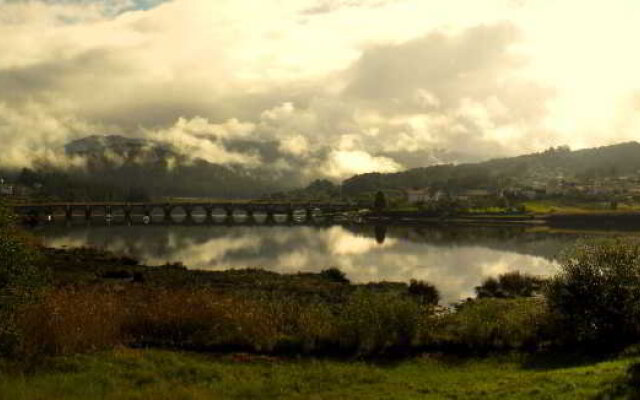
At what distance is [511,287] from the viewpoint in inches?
1679

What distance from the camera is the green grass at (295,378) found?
1316 centimetres

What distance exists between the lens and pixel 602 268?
62.4 feet

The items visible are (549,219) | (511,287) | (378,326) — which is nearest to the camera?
(378,326)

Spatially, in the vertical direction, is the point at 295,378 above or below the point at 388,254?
above

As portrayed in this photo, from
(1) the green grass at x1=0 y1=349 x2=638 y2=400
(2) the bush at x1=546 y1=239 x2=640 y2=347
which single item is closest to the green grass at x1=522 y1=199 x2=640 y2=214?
(2) the bush at x1=546 y1=239 x2=640 y2=347

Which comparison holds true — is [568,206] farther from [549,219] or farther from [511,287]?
[511,287]

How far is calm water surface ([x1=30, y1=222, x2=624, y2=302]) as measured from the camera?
57.6 meters

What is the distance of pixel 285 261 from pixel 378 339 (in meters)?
51.1

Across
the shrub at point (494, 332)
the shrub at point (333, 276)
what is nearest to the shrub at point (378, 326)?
the shrub at point (494, 332)

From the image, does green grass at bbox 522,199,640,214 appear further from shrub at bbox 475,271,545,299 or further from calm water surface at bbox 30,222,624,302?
shrub at bbox 475,271,545,299

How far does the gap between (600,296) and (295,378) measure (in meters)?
10.0

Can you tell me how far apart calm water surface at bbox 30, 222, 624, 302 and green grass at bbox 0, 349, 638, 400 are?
78.2 feet

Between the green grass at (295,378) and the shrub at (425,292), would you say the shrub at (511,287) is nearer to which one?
the shrub at (425,292)

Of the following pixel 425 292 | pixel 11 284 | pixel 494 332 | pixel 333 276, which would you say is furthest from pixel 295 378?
pixel 333 276
